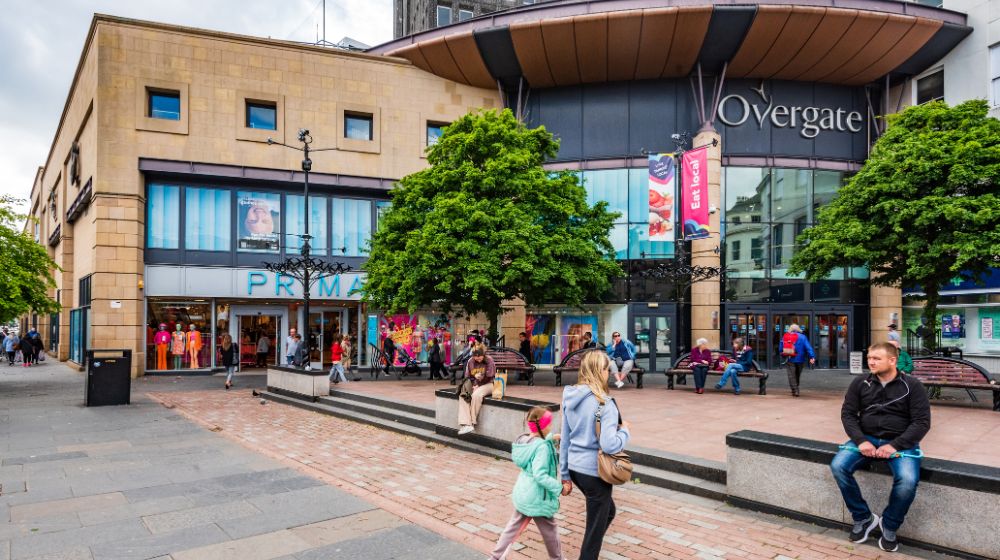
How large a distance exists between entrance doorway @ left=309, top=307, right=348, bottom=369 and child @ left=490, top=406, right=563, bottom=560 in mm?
21042

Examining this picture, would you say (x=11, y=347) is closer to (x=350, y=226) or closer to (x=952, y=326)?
(x=350, y=226)

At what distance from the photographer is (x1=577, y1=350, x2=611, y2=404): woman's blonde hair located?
4332 mm

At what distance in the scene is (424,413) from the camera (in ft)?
36.6

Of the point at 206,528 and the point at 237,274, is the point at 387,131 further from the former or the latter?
the point at 206,528

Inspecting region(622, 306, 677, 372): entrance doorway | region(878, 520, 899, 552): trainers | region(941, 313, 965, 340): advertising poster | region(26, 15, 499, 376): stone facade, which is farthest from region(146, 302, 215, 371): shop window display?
region(941, 313, 965, 340): advertising poster

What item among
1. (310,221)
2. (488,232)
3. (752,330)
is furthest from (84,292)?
(752,330)

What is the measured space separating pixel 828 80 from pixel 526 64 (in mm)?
12781

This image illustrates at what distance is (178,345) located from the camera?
22.1 metres

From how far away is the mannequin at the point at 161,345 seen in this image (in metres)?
22.0

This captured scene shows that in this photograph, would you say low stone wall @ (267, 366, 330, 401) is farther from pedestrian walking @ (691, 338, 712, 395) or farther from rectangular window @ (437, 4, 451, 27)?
rectangular window @ (437, 4, 451, 27)

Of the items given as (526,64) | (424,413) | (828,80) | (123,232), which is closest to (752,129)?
(828,80)

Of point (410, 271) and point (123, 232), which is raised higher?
point (123, 232)

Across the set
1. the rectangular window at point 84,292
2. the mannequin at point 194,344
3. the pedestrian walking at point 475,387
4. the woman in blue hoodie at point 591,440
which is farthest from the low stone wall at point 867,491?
the rectangular window at point 84,292

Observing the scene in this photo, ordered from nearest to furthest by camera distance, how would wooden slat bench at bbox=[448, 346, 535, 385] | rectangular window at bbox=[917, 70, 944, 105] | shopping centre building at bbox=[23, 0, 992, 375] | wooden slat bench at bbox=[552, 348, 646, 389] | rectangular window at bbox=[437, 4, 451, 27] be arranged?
wooden slat bench at bbox=[552, 348, 646, 389] < wooden slat bench at bbox=[448, 346, 535, 385] < shopping centre building at bbox=[23, 0, 992, 375] < rectangular window at bbox=[917, 70, 944, 105] < rectangular window at bbox=[437, 4, 451, 27]
